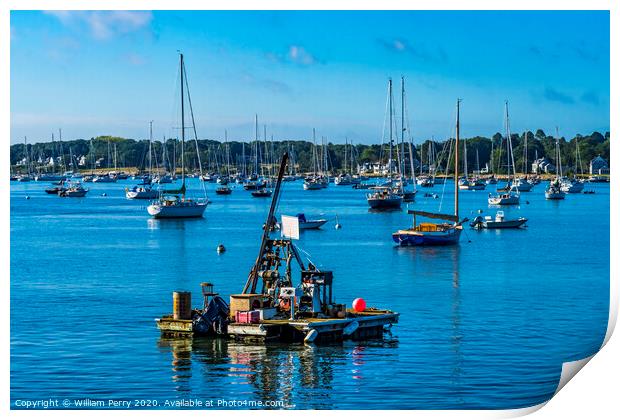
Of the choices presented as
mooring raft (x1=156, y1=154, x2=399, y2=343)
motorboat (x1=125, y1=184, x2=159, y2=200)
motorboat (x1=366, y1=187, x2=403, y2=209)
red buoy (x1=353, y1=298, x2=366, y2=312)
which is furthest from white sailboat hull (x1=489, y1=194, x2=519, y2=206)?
mooring raft (x1=156, y1=154, x2=399, y2=343)

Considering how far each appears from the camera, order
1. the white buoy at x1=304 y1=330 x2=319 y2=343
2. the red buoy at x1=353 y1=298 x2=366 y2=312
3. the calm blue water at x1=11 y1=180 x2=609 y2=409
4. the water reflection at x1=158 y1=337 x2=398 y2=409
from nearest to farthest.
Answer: the water reflection at x1=158 y1=337 x2=398 y2=409
the calm blue water at x1=11 y1=180 x2=609 y2=409
the white buoy at x1=304 y1=330 x2=319 y2=343
the red buoy at x1=353 y1=298 x2=366 y2=312

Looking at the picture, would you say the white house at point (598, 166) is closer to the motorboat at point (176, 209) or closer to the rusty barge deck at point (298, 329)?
the motorboat at point (176, 209)

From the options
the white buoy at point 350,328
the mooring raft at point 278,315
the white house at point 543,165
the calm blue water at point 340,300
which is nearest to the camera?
the calm blue water at point 340,300

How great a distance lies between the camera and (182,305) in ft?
112

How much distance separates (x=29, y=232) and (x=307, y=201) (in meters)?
59.1

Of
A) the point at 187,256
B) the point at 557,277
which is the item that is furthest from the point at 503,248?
the point at 187,256

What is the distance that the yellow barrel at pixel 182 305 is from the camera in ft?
111

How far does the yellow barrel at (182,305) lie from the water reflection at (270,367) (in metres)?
0.78

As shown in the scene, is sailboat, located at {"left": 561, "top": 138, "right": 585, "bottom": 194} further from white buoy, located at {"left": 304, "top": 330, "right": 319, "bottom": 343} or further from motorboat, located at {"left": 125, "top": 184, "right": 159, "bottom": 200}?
white buoy, located at {"left": 304, "top": 330, "right": 319, "bottom": 343}

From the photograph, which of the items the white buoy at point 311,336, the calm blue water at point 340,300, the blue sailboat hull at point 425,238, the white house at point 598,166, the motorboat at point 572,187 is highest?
the white house at point 598,166

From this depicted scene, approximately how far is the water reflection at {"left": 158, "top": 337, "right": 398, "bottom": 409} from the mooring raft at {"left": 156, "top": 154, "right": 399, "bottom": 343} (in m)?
0.37

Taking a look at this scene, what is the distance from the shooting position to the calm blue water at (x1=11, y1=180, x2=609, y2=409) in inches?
1121

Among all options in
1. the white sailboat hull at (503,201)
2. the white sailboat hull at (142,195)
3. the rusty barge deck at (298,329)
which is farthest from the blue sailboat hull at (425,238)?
the white sailboat hull at (142,195)

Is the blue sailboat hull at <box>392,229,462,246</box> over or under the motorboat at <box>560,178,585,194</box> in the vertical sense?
under
